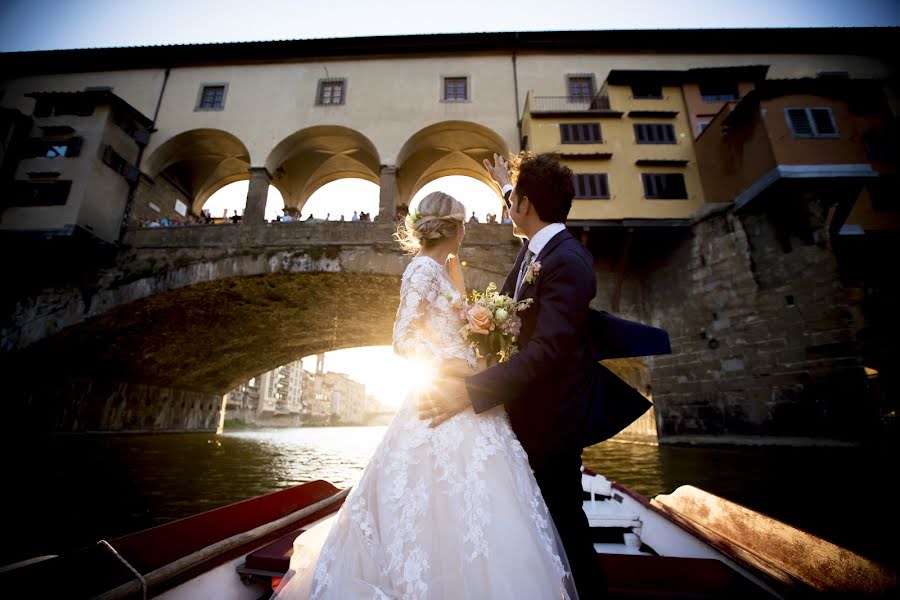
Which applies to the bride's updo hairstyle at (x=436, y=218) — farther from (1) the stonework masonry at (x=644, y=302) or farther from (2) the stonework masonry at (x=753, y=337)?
(2) the stonework masonry at (x=753, y=337)

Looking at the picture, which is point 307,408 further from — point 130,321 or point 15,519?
point 15,519

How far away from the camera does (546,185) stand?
1.82 meters

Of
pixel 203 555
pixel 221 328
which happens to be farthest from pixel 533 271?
pixel 221 328

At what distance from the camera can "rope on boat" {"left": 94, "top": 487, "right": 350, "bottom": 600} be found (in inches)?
56.8

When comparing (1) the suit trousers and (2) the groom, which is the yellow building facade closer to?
(2) the groom

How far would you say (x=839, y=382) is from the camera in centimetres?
879

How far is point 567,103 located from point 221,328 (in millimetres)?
16586

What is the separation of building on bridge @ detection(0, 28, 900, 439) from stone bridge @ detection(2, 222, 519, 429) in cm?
11

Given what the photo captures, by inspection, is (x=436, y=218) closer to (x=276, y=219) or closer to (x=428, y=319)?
(x=428, y=319)

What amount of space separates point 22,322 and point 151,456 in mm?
6815

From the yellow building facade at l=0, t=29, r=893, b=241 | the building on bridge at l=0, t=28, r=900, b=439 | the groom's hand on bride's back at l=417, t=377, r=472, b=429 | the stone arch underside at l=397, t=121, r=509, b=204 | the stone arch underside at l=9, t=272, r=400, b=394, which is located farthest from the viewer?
the stone arch underside at l=397, t=121, r=509, b=204

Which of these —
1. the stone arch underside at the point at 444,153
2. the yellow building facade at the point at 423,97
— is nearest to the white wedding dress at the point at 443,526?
the yellow building facade at the point at 423,97

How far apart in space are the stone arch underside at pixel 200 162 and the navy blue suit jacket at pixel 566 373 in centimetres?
1652

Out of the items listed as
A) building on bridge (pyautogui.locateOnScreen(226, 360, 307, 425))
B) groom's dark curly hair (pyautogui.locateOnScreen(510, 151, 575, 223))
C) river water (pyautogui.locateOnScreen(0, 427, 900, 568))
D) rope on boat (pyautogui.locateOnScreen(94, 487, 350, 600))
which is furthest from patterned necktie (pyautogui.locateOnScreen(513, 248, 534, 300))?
building on bridge (pyautogui.locateOnScreen(226, 360, 307, 425))
